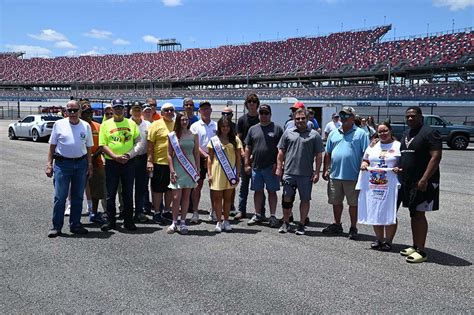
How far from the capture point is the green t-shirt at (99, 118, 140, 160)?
619 cm

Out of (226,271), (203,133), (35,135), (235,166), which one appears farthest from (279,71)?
(226,271)

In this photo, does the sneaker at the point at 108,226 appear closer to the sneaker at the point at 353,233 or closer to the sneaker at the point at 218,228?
the sneaker at the point at 218,228

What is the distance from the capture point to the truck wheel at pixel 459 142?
21.8 m

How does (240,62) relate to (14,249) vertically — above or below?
above

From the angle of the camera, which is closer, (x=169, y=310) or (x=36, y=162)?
(x=169, y=310)

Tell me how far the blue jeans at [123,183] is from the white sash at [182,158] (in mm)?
693

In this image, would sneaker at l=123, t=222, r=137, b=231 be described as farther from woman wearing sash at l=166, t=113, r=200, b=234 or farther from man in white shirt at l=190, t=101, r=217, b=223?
man in white shirt at l=190, t=101, r=217, b=223

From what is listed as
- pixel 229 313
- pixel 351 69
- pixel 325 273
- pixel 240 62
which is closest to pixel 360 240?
pixel 325 273

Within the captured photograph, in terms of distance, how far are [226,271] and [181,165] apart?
2.06 metres

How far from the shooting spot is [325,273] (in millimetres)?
4617

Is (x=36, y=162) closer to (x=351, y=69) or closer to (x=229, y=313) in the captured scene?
(x=229, y=313)

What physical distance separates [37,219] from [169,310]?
4.04 m

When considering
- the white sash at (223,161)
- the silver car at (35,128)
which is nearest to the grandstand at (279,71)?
the silver car at (35,128)

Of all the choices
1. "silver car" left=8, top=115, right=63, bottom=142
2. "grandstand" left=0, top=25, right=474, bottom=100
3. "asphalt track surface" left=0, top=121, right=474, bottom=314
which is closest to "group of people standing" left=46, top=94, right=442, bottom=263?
"asphalt track surface" left=0, top=121, right=474, bottom=314
